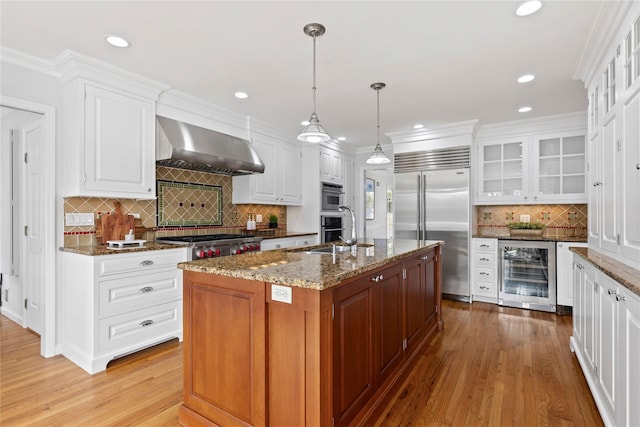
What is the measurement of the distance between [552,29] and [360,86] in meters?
1.58

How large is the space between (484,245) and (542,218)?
101 centimetres

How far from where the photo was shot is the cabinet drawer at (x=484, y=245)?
4.56 metres

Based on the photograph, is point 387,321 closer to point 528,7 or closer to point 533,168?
point 528,7

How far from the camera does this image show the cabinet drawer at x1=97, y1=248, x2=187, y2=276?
2.65 metres

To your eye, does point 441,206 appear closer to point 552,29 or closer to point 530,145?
point 530,145

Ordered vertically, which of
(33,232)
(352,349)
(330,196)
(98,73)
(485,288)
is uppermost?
(98,73)

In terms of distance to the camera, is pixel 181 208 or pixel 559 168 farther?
pixel 559 168

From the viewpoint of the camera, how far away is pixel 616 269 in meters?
1.80

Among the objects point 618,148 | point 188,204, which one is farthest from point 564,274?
point 188,204

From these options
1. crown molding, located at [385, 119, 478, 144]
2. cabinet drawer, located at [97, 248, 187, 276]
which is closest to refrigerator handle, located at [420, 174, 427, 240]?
crown molding, located at [385, 119, 478, 144]

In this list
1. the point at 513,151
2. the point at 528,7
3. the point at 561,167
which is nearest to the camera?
the point at 528,7

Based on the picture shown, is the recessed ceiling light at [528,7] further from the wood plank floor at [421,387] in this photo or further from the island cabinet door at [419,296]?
the wood plank floor at [421,387]

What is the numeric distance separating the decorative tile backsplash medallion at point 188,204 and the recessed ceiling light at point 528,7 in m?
3.55

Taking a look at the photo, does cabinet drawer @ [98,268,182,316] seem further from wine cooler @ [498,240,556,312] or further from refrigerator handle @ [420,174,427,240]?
wine cooler @ [498,240,556,312]
